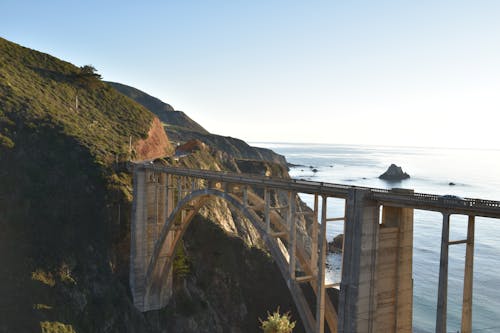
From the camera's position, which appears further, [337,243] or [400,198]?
[337,243]

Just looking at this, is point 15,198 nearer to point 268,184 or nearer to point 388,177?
point 268,184

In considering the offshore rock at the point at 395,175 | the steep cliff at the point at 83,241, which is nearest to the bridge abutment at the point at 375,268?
the steep cliff at the point at 83,241

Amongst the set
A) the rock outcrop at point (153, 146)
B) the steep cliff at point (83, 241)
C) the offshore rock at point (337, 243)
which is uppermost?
the rock outcrop at point (153, 146)

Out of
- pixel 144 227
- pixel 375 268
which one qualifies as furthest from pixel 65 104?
pixel 375 268

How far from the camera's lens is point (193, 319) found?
124ft

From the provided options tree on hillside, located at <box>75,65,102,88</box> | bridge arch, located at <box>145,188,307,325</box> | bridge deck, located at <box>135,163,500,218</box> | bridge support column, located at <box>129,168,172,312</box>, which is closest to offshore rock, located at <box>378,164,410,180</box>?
tree on hillside, located at <box>75,65,102,88</box>

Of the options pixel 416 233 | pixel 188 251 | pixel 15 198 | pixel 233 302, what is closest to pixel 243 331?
pixel 233 302

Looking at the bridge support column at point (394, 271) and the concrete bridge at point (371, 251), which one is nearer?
the concrete bridge at point (371, 251)

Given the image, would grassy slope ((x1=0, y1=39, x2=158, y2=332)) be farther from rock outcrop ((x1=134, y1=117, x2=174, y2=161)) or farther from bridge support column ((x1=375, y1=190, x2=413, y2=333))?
bridge support column ((x1=375, y1=190, x2=413, y2=333))

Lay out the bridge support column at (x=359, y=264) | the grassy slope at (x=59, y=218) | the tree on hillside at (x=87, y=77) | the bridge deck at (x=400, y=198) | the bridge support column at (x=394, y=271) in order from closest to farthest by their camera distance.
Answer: the bridge deck at (x=400, y=198), the bridge support column at (x=359, y=264), the bridge support column at (x=394, y=271), the grassy slope at (x=59, y=218), the tree on hillside at (x=87, y=77)

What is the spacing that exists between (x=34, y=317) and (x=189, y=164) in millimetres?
31827

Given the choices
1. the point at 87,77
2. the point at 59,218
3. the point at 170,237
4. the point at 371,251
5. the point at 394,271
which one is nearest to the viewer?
the point at 371,251

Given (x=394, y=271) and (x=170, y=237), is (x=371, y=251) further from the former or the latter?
(x=170, y=237)

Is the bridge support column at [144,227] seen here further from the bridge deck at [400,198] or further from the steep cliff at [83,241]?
the bridge deck at [400,198]
